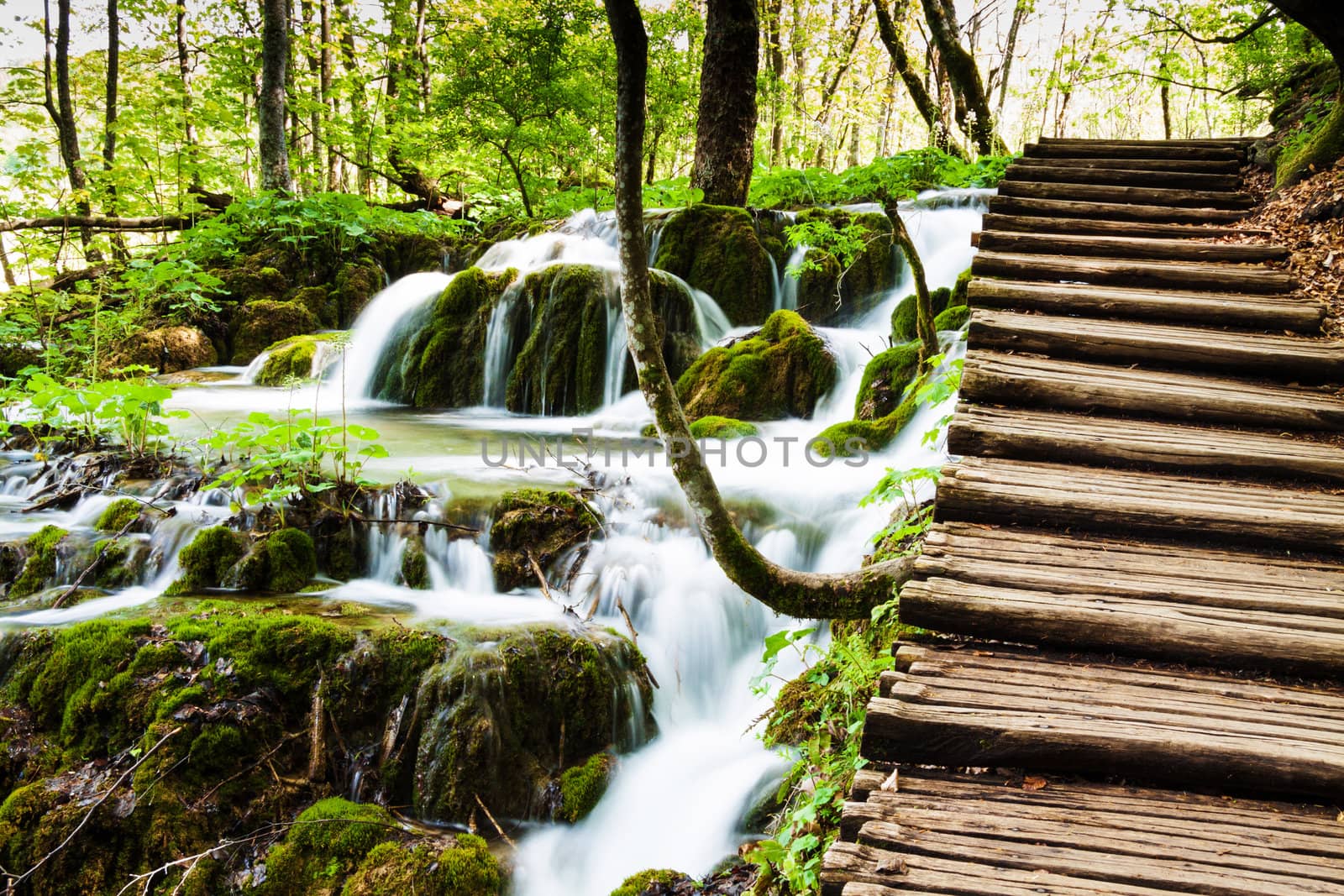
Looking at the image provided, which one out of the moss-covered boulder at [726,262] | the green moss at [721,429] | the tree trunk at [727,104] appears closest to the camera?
the green moss at [721,429]

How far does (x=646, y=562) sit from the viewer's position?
530 centimetres

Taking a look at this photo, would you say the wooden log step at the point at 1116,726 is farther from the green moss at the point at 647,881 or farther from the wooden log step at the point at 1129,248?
the wooden log step at the point at 1129,248

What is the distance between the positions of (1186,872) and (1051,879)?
30cm

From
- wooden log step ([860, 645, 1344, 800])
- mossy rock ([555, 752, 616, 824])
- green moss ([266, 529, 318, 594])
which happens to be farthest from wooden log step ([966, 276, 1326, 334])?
green moss ([266, 529, 318, 594])

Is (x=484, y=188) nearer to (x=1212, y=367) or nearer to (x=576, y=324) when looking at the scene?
(x=576, y=324)

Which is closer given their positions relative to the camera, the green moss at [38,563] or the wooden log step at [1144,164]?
Result: the green moss at [38,563]

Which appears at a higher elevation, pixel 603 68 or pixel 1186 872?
pixel 603 68

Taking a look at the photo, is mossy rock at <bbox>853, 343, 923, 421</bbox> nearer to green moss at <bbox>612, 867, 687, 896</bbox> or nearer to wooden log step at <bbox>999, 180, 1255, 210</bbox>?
wooden log step at <bbox>999, 180, 1255, 210</bbox>

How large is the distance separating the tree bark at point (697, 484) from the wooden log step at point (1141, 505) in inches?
18.4

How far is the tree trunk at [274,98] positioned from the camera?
12.3m

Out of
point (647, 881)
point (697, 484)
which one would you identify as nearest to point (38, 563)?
point (647, 881)

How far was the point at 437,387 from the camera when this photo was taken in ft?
32.6

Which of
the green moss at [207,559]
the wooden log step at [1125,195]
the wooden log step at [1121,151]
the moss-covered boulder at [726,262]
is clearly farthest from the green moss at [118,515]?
the wooden log step at [1121,151]

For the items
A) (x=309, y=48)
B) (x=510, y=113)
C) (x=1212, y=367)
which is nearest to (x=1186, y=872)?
(x=1212, y=367)
